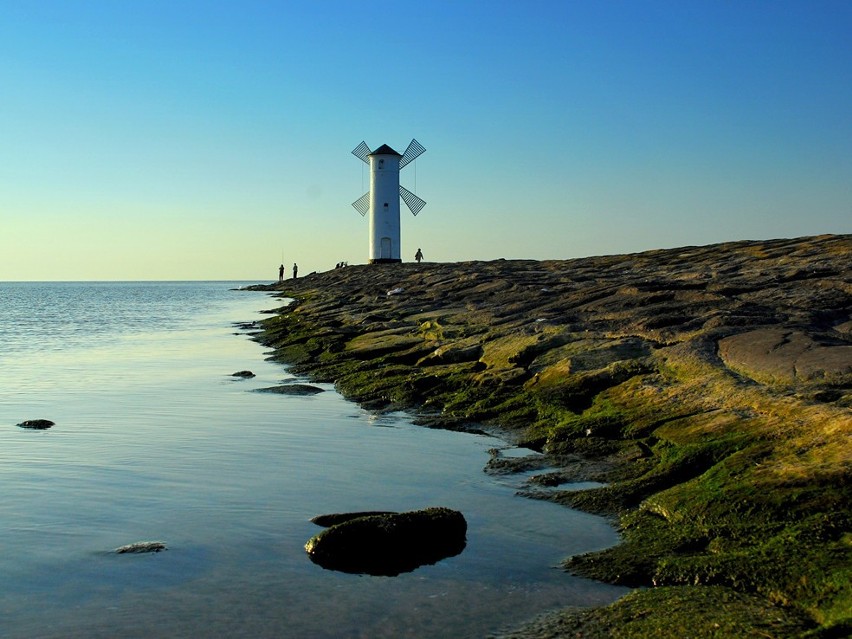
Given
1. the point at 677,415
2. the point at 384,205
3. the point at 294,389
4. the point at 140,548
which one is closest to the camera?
the point at 140,548

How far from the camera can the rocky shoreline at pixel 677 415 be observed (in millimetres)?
6254

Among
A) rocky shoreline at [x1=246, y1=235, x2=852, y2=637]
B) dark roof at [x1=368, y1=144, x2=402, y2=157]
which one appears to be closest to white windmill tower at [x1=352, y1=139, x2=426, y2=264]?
dark roof at [x1=368, y1=144, x2=402, y2=157]

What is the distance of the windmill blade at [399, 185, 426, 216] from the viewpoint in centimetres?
8512

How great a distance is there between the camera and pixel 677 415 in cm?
1076

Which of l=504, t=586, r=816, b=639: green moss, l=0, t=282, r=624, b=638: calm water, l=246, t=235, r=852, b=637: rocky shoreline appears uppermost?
l=246, t=235, r=852, b=637: rocky shoreline

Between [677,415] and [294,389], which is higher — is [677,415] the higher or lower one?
the higher one

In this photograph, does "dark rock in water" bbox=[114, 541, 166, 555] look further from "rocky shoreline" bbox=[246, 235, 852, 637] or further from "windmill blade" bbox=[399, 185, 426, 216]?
"windmill blade" bbox=[399, 185, 426, 216]

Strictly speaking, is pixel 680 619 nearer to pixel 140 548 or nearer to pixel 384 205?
pixel 140 548

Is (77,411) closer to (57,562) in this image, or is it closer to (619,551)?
(57,562)

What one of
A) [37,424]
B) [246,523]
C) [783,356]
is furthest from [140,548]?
[783,356]

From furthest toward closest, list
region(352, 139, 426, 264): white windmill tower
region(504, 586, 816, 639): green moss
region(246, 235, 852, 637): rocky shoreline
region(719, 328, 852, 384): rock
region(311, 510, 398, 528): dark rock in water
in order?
region(352, 139, 426, 264): white windmill tower, region(719, 328, 852, 384): rock, region(311, 510, 398, 528): dark rock in water, region(246, 235, 852, 637): rocky shoreline, region(504, 586, 816, 639): green moss

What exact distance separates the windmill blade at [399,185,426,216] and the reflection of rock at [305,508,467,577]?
78484mm

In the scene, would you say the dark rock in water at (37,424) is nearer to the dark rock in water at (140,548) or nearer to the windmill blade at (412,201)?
the dark rock in water at (140,548)

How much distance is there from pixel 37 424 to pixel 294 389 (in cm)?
536
